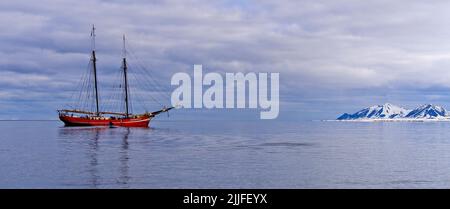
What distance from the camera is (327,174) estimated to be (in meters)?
50.8

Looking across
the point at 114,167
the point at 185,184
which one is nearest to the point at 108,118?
the point at 114,167

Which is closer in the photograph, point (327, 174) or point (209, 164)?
point (327, 174)

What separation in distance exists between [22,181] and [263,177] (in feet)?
70.5
